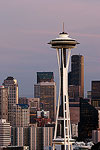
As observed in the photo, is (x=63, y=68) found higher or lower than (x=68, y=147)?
higher

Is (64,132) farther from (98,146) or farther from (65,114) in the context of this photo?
(98,146)

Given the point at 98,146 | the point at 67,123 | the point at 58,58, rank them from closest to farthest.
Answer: the point at 58,58, the point at 67,123, the point at 98,146

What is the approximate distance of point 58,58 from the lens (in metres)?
117

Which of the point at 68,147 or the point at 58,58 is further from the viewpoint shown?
the point at 68,147

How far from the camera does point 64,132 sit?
126125 mm

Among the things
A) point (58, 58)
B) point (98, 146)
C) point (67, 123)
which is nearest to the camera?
point (58, 58)

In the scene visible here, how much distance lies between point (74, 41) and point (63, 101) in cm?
839

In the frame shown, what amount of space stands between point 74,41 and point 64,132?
14.1 meters

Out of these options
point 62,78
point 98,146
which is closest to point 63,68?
point 62,78

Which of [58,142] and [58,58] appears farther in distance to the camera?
[58,142]

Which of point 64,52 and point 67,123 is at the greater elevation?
point 64,52

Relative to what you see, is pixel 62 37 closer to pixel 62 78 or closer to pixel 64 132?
pixel 62 78

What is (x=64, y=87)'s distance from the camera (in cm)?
11938

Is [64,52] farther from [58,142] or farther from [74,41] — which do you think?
[58,142]
